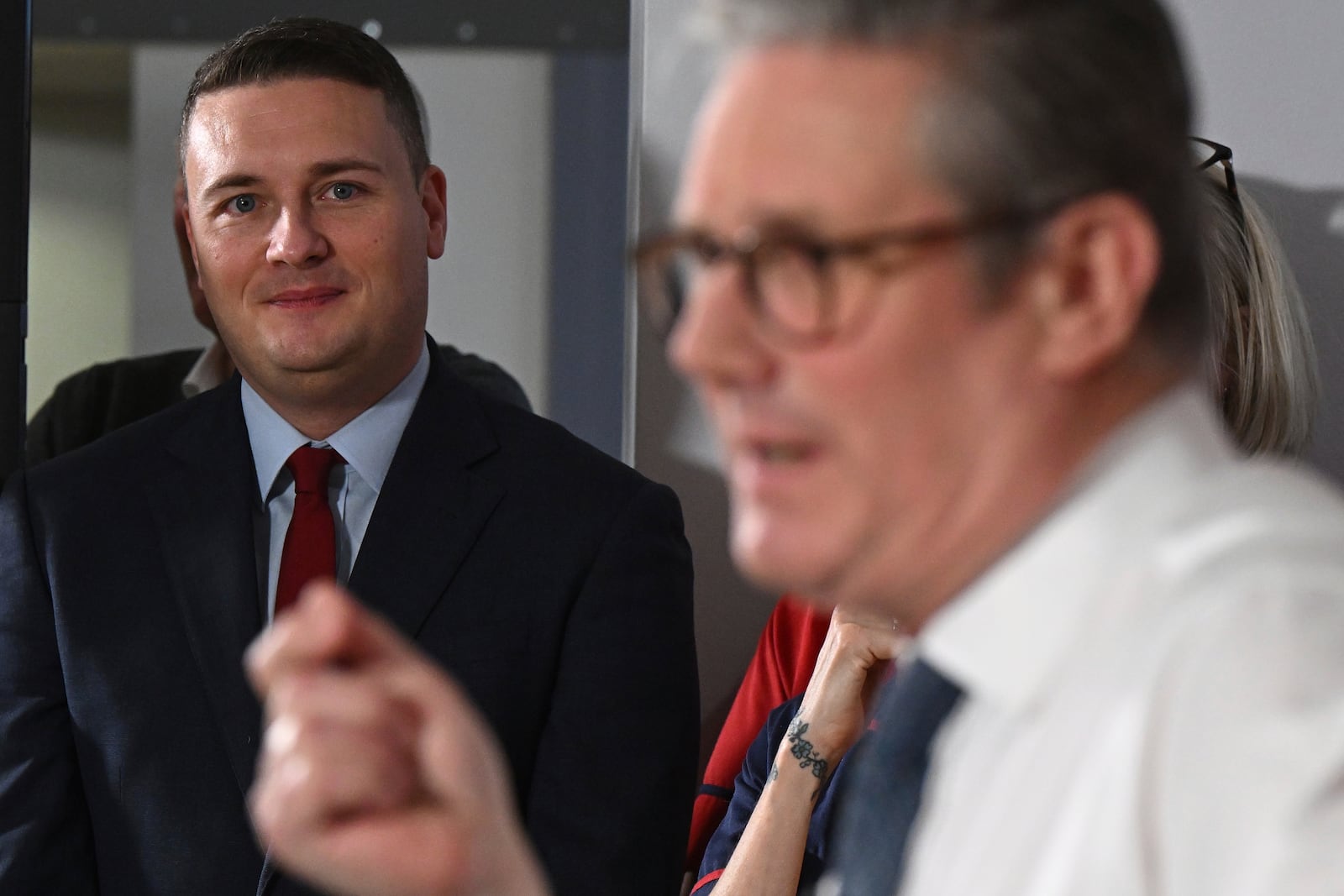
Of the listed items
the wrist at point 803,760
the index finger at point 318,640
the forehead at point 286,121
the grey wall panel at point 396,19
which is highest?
the grey wall panel at point 396,19

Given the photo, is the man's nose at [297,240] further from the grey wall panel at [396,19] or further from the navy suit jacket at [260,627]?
the grey wall panel at [396,19]

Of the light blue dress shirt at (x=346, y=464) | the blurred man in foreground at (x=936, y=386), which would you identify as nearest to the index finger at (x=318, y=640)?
the blurred man in foreground at (x=936, y=386)

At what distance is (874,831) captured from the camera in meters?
0.79

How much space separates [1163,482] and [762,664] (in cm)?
140

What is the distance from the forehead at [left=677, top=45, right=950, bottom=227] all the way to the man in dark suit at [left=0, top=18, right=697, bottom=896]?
1020 mm

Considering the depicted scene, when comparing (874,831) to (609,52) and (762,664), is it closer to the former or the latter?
(762,664)

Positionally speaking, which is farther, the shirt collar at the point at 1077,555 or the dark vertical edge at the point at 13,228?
the dark vertical edge at the point at 13,228

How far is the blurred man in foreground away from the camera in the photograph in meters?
0.64

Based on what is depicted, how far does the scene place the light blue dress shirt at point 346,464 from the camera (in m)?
1.72

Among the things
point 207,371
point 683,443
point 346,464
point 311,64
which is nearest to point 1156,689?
point 346,464

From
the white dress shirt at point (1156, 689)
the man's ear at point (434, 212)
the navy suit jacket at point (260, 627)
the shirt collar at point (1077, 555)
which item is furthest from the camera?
A: the man's ear at point (434, 212)

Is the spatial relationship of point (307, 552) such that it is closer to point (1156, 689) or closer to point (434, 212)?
point (434, 212)

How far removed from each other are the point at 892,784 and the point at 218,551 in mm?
1091

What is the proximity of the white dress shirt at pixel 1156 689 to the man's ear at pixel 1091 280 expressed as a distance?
4 centimetres
